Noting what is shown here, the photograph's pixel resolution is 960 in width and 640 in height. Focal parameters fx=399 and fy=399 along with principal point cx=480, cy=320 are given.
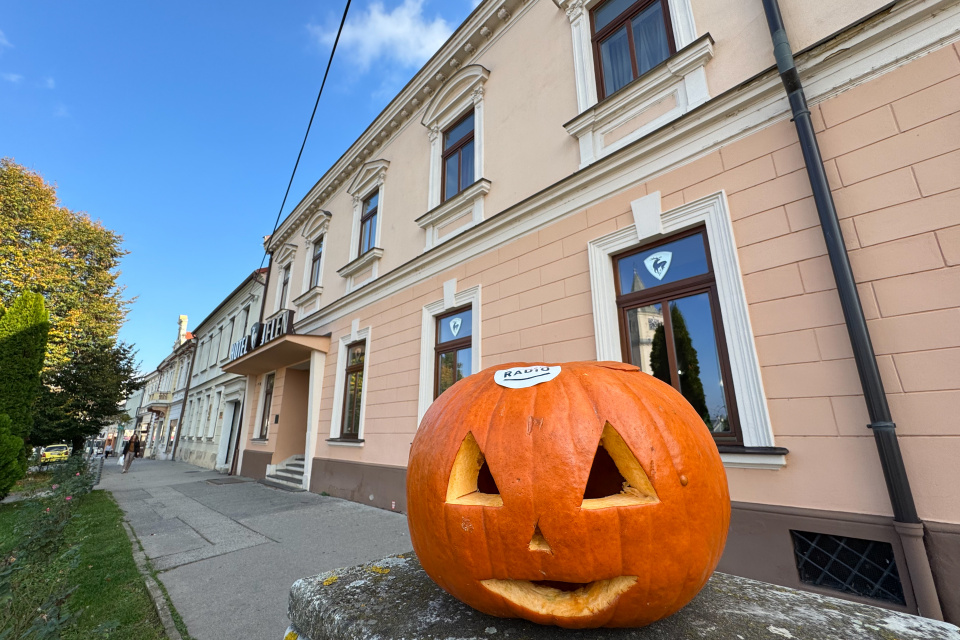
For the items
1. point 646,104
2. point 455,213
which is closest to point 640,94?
point 646,104

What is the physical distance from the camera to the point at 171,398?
25.0m

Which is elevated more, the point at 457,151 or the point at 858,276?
the point at 457,151

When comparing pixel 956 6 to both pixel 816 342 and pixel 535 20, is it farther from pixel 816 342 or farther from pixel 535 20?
pixel 535 20

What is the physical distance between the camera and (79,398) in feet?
40.3

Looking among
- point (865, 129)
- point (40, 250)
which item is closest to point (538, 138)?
point (865, 129)

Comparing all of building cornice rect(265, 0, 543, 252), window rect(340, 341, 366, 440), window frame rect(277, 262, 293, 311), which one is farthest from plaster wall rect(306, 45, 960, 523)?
window frame rect(277, 262, 293, 311)

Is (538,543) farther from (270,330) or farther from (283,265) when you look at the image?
(283,265)

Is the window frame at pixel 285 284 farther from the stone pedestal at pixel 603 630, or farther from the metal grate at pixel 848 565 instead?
the metal grate at pixel 848 565

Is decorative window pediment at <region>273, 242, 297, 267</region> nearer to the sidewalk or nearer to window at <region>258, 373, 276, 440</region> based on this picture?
window at <region>258, 373, 276, 440</region>

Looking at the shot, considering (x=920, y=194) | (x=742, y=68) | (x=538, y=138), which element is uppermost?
(x=538, y=138)

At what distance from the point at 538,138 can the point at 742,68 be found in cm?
235

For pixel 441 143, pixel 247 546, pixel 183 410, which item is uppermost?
pixel 441 143

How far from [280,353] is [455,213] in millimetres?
6294

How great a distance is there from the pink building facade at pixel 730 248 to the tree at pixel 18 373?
4.96 metres
